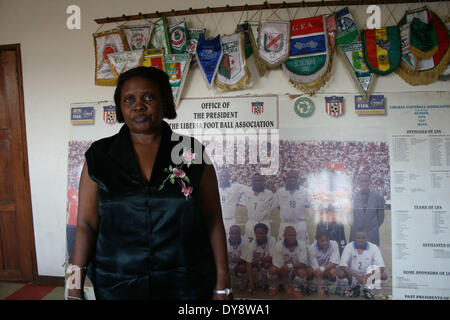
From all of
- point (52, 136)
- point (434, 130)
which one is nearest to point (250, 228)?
point (434, 130)

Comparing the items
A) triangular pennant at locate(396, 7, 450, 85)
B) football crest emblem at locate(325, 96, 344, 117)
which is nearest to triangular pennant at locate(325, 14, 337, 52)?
football crest emblem at locate(325, 96, 344, 117)

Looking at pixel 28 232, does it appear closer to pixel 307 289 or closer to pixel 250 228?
pixel 250 228

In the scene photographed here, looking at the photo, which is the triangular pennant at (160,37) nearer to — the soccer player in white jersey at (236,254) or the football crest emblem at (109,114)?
the football crest emblem at (109,114)

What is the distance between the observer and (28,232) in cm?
234

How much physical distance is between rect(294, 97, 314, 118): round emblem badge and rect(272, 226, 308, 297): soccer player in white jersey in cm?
83

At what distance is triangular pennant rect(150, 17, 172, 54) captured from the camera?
6.74ft

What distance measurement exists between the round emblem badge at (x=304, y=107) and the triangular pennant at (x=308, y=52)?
14 cm

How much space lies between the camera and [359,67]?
1.93 meters

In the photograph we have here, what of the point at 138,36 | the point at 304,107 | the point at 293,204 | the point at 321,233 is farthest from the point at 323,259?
the point at 138,36

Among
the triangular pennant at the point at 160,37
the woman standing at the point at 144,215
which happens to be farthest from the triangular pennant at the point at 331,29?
the woman standing at the point at 144,215

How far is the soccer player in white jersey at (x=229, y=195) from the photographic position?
2018 millimetres

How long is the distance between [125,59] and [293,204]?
1.66m
